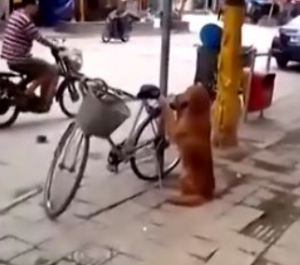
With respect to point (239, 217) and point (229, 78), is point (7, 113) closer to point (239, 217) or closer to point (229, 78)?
point (229, 78)

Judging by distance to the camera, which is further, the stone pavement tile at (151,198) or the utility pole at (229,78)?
the utility pole at (229,78)

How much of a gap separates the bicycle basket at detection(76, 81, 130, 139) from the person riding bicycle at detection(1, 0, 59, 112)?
10.1 ft

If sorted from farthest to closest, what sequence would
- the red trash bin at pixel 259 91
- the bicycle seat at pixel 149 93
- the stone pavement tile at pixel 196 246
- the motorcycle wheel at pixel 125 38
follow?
the motorcycle wheel at pixel 125 38 → the red trash bin at pixel 259 91 → the bicycle seat at pixel 149 93 → the stone pavement tile at pixel 196 246

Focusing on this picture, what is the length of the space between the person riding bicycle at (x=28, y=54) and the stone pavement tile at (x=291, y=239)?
4.07 m

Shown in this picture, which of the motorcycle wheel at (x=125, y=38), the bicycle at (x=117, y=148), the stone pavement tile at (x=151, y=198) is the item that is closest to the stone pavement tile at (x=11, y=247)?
the bicycle at (x=117, y=148)

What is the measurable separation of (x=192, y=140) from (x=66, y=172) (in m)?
1.14

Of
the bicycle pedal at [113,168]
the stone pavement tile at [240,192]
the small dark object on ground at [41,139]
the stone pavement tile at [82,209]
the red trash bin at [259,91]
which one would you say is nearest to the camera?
the stone pavement tile at [82,209]

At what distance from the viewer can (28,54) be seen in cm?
836

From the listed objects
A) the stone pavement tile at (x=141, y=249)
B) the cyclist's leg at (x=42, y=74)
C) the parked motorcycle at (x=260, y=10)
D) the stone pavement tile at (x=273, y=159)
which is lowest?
the parked motorcycle at (x=260, y=10)

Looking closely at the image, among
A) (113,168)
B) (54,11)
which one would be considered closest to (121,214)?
(113,168)

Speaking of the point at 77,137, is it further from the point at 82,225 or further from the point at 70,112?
the point at 70,112

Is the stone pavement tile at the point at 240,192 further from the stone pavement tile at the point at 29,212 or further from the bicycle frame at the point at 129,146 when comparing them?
the stone pavement tile at the point at 29,212

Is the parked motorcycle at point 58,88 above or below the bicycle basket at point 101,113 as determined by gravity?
below

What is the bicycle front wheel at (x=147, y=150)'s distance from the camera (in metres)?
6.27
